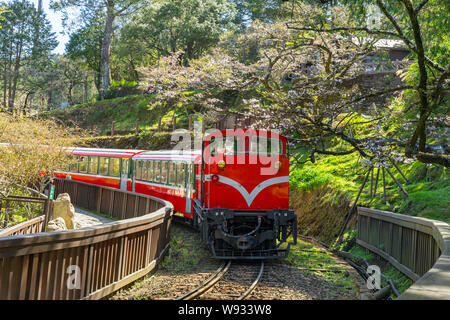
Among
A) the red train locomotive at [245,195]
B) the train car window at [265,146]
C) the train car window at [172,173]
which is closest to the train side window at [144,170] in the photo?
the train car window at [172,173]

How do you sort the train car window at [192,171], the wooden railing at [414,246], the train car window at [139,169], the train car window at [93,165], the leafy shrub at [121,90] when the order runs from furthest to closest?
the leafy shrub at [121,90], the train car window at [93,165], the train car window at [139,169], the train car window at [192,171], the wooden railing at [414,246]

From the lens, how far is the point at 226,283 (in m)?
8.26

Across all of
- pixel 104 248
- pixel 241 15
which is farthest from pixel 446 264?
pixel 241 15

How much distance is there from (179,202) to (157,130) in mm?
17087

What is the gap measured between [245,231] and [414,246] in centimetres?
397

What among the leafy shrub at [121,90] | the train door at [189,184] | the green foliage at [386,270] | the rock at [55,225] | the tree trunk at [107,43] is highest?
the tree trunk at [107,43]

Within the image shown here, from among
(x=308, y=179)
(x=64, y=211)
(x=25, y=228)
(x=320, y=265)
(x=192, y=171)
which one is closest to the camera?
(x=25, y=228)

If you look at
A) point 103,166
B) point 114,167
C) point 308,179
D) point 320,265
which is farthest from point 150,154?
point 320,265

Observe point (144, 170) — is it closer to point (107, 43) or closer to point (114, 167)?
point (114, 167)

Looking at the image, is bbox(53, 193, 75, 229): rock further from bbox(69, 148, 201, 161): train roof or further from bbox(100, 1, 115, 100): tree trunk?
bbox(100, 1, 115, 100): tree trunk

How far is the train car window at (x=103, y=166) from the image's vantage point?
75.4 feet

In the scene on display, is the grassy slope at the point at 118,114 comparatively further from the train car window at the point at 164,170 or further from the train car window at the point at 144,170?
the train car window at the point at 164,170

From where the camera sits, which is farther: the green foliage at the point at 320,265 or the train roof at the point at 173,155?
the train roof at the point at 173,155

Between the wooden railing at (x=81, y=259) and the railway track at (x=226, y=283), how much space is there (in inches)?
45.9
